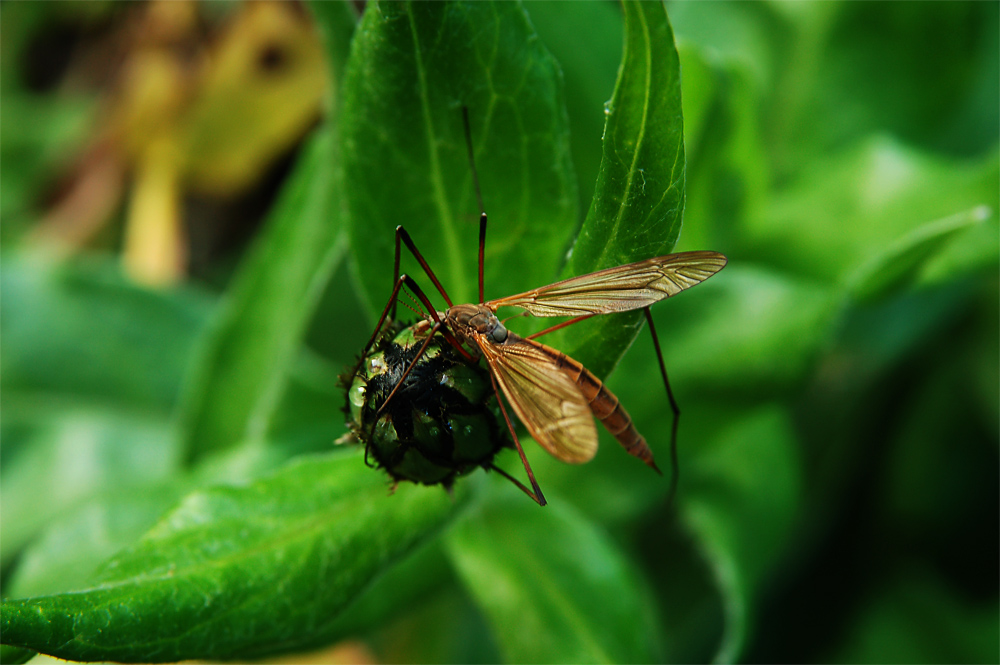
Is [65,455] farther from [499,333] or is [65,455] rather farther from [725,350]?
[725,350]

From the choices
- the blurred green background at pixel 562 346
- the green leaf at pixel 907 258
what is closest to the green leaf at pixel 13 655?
the blurred green background at pixel 562 346

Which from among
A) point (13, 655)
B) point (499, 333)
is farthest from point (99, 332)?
point (499, 333)

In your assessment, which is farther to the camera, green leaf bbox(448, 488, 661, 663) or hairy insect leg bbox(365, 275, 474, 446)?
green leaf bbox(448, 488, 661, 663)

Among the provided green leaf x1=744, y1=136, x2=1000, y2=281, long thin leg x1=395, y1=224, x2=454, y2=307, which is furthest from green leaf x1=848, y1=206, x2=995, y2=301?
long thin leg x1=395, y1=224, x2=454, y2=307

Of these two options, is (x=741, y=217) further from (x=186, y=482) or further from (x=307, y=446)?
(x=186, y=482)

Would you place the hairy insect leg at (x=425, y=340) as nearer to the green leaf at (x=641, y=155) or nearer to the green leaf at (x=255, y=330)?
the green leaf at (x=641, y=155)

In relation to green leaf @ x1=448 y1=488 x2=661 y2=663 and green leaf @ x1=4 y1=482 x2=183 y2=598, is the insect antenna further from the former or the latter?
green leaf @ x1=4 y1=482 x2=183 y2=598

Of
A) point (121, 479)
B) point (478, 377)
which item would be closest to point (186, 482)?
point (121, 479)
